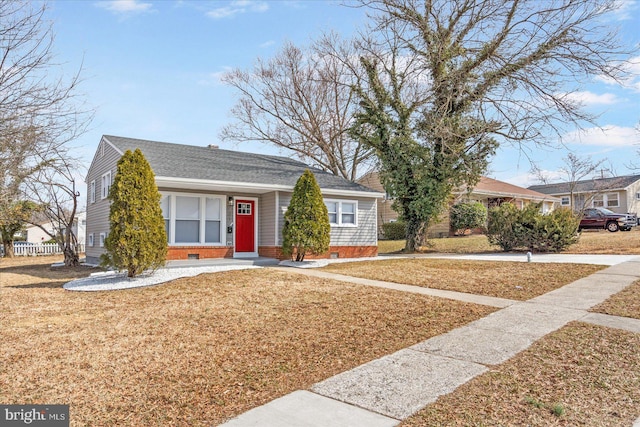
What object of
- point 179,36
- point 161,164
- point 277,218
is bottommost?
point 277,218

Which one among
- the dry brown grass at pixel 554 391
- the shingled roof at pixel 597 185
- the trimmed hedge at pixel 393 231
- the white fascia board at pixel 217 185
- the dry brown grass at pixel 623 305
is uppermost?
the shingled roof at pixel 597 185

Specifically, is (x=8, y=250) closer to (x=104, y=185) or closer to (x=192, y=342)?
(x=104, y=185)

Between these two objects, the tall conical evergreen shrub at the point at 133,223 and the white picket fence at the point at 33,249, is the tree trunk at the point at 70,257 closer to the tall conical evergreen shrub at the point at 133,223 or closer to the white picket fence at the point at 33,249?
the tall conical evergreen shrub at the point at 133,223

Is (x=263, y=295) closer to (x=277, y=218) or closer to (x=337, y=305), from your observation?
(x=337, y=305)

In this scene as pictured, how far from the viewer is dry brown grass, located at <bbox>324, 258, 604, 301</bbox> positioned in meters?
9.12

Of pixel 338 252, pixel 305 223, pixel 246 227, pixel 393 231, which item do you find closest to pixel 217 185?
pixel 246 227

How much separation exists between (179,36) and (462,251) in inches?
561

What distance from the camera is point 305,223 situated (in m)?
13.8

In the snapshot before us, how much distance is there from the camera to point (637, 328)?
19.2 ft

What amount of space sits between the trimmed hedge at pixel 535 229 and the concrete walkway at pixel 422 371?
9852mm

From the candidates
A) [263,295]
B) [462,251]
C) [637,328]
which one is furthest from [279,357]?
[462,251]

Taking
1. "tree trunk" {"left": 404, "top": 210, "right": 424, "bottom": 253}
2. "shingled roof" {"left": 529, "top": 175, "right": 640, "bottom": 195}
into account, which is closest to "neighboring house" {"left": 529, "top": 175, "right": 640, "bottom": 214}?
"shingled roof" {"left": 529, "top": 175, "right": 640, "bottom": 195}

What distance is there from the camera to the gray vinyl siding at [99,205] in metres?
15.1

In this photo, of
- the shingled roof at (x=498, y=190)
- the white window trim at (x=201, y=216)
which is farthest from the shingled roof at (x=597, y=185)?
the white window trim at (x=201, y=216)
